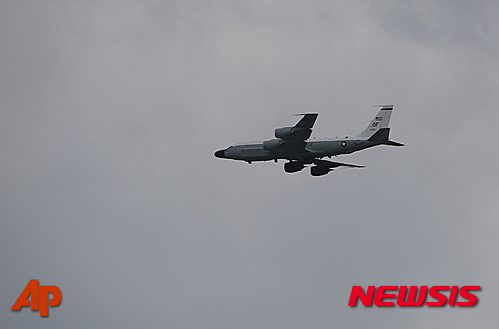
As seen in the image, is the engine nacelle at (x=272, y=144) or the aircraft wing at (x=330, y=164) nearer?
the engine nacelle at (x=272, y=144)

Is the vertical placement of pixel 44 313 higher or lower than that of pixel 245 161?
lower

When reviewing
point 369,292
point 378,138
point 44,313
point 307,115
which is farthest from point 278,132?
point 44,313

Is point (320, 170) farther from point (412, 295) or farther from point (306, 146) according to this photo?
point (412, 295)

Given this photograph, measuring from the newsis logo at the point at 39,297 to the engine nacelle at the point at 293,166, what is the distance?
31.7 metres

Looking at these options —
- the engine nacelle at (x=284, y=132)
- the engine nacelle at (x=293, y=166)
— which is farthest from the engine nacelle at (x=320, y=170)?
the engine nacelle at (x=284, y=132)

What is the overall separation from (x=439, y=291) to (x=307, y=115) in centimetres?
2536

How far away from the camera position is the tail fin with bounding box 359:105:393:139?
98.0m

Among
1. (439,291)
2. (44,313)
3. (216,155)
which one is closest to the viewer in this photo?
(439,291)

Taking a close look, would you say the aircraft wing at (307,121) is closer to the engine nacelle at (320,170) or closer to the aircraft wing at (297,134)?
the aircraft wing at (297,134)

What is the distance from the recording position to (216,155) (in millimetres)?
102188

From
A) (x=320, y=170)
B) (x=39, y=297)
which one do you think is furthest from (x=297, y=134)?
(x=39, y=297)

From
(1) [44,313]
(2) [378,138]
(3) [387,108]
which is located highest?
(3) [387,108]

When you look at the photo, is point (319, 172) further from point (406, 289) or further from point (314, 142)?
point (406, 289)

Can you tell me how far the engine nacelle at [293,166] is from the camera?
98.7 metres
